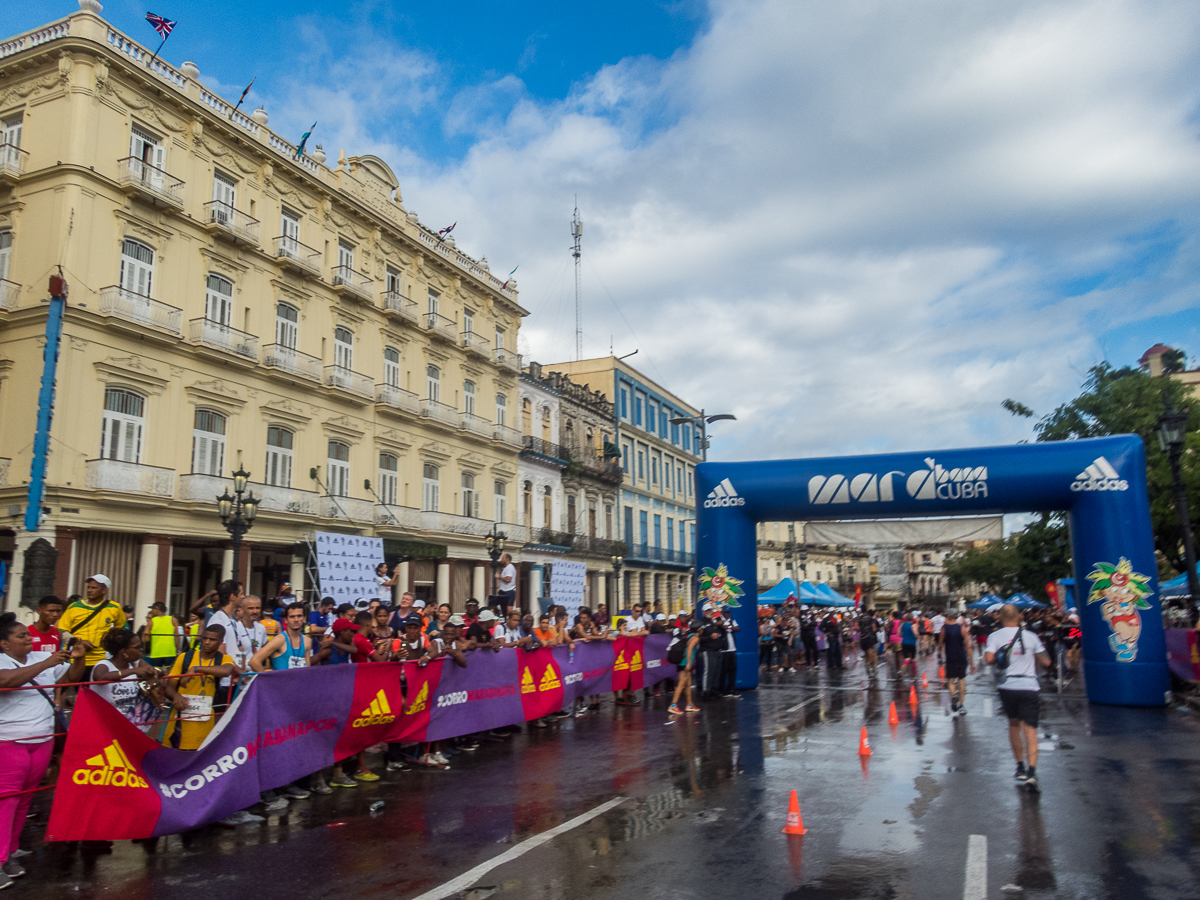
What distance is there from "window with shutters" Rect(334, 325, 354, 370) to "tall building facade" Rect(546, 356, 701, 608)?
19843mm

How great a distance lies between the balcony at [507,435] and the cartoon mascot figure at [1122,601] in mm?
25315

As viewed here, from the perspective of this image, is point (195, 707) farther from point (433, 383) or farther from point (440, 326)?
point (440, 326)

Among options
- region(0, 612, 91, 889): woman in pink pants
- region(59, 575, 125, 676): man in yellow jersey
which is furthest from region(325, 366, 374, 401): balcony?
region(0, 612, 91, 889): woman in pink pants

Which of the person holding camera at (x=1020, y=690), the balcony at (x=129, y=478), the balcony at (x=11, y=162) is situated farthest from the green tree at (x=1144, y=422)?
the balcony at (x=11, y=162)

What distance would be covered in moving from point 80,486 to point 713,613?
48.5 feet

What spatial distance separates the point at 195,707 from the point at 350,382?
21.7 metres

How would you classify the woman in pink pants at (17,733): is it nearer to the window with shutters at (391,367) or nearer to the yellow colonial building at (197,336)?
the yellow colonial building at (197,336)

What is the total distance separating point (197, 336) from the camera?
2273 centimetres

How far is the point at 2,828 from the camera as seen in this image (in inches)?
214

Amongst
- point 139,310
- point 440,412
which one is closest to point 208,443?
point 139,310

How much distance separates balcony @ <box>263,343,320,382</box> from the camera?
25.0m

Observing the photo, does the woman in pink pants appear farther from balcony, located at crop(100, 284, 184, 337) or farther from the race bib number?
balcony, located at crop(100, 284, 184, 337)

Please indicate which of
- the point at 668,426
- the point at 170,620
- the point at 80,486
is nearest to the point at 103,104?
the point at 80,486

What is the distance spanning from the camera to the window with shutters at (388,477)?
1158 inches
